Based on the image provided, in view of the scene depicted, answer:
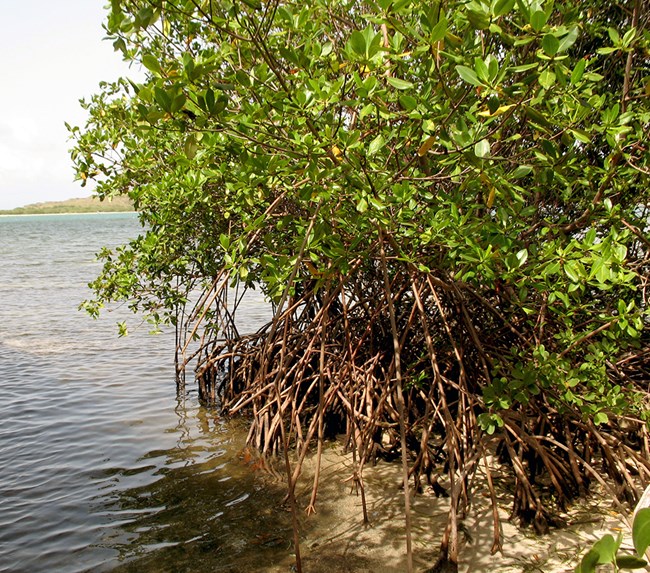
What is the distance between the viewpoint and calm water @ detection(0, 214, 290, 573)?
10.9 feet

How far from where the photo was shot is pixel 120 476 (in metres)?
4.35

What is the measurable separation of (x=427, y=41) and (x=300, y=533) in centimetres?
261

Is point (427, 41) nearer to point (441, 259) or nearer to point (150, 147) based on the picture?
point (441, 259)

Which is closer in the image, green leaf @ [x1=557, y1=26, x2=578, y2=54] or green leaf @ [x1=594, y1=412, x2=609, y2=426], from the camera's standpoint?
green leaf @ [x1=557, y1=26, x2=578, y2=54]

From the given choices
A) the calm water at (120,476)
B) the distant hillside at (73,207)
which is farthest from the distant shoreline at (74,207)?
the calm water at (120,476)

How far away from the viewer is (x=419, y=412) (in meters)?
4.45

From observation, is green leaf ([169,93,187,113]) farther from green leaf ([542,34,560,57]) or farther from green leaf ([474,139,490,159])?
green leaf ([542,34,560,57])

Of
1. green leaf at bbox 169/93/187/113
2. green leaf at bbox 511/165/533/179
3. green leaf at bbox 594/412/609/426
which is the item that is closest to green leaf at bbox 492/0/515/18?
green leaf at bbox 511/165/533/179

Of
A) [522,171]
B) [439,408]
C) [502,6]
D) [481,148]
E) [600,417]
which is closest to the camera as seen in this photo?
[502,6]

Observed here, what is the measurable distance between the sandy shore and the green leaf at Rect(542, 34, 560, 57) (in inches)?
87.6

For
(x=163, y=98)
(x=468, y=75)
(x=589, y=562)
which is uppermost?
(x=468, y=75)

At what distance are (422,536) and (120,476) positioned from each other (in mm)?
2283

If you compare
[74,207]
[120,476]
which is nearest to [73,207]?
[74,207]

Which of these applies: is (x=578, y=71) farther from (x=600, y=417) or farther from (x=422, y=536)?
(x=422, y=536)
